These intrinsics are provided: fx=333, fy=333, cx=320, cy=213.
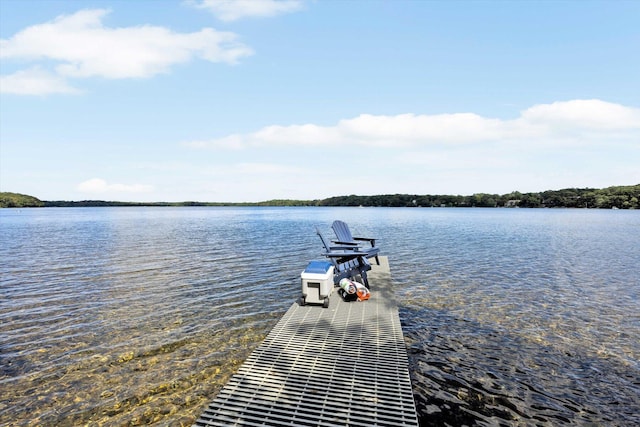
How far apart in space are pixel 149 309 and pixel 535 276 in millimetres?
18351

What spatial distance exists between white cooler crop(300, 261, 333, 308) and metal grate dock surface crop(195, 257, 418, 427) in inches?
40.0

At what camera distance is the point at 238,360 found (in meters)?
7.98

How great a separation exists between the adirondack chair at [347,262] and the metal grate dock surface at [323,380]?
294 centimetres

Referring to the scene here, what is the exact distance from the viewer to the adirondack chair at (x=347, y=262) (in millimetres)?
12180

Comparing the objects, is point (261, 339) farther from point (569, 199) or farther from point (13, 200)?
point (13, 200)

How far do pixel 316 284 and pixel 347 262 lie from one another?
2723 millimetres

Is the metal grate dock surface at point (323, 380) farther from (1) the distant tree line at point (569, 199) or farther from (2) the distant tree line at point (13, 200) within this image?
(2) the distant tree line at point (13, 200)

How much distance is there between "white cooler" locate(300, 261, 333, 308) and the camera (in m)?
10.3

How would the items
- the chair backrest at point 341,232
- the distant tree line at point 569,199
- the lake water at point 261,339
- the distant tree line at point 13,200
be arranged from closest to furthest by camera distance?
the lake water at point 261,339 < the chair backrest at point 341,232 < the distant tree line at point 569,199 < the distant tree line at point 13,200

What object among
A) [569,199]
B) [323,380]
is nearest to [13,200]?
[323,380]

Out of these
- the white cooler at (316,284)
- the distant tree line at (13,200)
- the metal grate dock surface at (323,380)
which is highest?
the distant tree line at (13,200)

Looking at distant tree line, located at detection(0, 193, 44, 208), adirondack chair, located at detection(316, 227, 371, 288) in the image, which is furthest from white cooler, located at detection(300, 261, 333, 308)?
distant tree line, located at detection(0, 193, 44, 208)

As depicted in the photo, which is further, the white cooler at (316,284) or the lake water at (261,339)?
the white cooler at (316,284)

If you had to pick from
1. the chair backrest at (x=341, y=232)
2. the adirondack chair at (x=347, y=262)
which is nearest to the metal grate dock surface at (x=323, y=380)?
the adirondack chair at (x=347, y=262)
